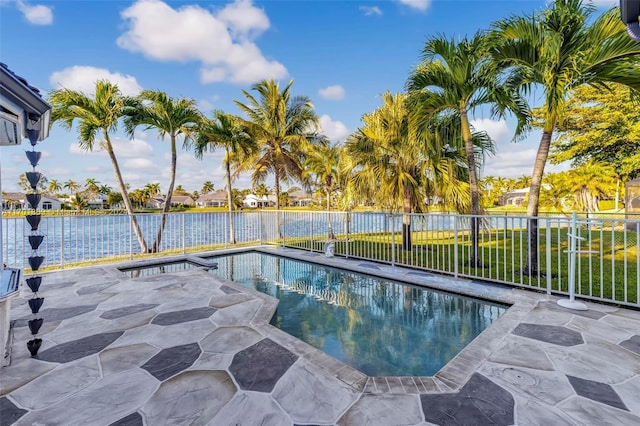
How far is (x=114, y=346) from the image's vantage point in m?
2.54

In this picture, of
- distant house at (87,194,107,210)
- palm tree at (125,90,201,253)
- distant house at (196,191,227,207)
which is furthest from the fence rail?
distant house at (196,191,227,207)

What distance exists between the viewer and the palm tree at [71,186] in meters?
50.8

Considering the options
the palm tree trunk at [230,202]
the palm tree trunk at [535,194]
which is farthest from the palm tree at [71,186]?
the palm tree trunk at [535,194]

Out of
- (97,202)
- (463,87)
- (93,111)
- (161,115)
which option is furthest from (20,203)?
(97,202)

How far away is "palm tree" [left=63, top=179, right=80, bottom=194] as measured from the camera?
5075 centimetres

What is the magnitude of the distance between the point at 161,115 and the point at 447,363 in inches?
383

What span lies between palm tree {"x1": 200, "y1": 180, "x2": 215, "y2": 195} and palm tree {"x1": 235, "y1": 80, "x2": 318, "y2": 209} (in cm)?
5765

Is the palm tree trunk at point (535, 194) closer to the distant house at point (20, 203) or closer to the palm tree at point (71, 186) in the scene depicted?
the distant house at point (20, 203)

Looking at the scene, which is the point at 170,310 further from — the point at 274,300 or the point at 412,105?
the point at 412,105

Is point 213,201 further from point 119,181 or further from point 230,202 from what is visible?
point 119,181

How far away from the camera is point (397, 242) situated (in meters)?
7.60

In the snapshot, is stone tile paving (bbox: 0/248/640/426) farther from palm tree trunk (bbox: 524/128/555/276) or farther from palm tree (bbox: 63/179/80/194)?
palm tree (bbox: 63/179/80/194)

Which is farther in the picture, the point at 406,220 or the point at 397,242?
the point at 397,242

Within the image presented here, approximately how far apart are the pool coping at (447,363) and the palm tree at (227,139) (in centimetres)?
525
